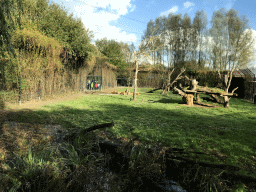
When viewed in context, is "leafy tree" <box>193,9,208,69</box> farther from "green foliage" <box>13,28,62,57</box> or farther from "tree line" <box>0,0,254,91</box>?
"green foliage" <box>13,28,62,57</box>

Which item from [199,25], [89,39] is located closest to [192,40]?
[199,25]

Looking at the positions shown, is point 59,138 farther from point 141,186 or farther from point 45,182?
point 141,186

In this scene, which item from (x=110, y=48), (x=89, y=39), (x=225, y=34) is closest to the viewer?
(x=89, y=39)

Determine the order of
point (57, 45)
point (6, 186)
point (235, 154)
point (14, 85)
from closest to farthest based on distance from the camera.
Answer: point (6, 186) → point (235, 154) → point (14, 85) → point (57, 45)

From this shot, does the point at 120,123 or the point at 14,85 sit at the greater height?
the point at 14,85

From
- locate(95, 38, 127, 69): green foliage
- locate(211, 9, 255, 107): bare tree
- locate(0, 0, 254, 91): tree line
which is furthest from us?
locate(95, 38, 127, 69): green foliage

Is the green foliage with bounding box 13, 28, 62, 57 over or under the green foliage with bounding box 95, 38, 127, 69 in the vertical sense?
under

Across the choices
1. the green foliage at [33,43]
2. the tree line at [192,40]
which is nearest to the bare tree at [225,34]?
the tree line at [192,40]

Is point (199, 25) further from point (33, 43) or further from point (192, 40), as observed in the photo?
point (33, 43)

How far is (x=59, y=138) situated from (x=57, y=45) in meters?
8.29

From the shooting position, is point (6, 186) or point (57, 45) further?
point (57, 45)

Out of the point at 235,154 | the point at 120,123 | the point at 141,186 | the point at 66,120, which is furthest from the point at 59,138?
the point at 235,154

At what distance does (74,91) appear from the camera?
1359 cm

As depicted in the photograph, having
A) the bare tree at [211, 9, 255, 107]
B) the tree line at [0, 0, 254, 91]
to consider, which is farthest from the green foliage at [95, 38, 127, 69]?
the bare tree at [211, 9, 255, 107]
